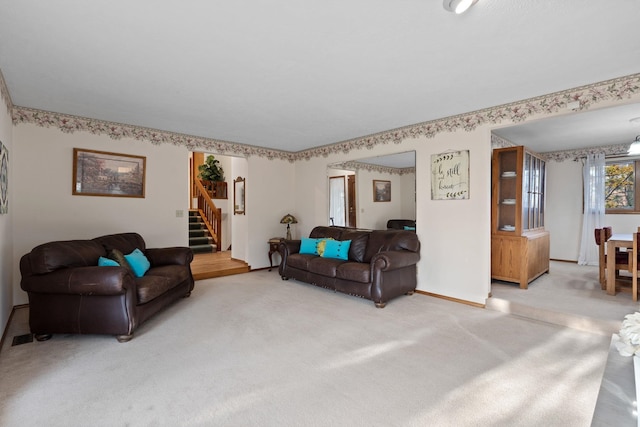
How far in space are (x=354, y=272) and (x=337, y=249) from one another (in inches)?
30.4

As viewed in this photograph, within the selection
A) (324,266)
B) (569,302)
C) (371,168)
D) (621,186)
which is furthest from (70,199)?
(621,186)

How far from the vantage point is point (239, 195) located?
6.23m

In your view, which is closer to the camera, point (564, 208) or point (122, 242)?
point (122, 242)

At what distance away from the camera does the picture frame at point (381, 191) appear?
16.3ft

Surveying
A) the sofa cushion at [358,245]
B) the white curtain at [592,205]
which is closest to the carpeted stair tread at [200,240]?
the sofa cushion at [358,245]

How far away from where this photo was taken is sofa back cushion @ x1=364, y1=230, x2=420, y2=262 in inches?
170

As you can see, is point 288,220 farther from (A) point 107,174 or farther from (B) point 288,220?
(A) point 107,174

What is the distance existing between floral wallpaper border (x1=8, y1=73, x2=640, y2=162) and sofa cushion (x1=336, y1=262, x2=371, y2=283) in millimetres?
2043

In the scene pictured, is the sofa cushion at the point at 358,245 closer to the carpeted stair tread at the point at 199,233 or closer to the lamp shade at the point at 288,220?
the lamp shade at the point at 288,220

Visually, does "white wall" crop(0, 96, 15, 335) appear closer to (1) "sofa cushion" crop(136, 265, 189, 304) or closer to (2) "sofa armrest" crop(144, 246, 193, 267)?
(1) "sofa cushion" crop(136, 265, 189, 304)

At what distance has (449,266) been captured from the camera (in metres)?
4.10

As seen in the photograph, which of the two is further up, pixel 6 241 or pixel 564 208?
pixel 564 208

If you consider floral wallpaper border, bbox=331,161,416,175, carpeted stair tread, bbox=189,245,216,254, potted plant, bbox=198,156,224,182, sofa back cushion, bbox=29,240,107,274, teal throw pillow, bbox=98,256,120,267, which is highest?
potted plant, bbox=198,156,224,182

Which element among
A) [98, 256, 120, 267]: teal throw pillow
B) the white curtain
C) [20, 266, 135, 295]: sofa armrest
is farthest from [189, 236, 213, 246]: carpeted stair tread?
the white curtain
